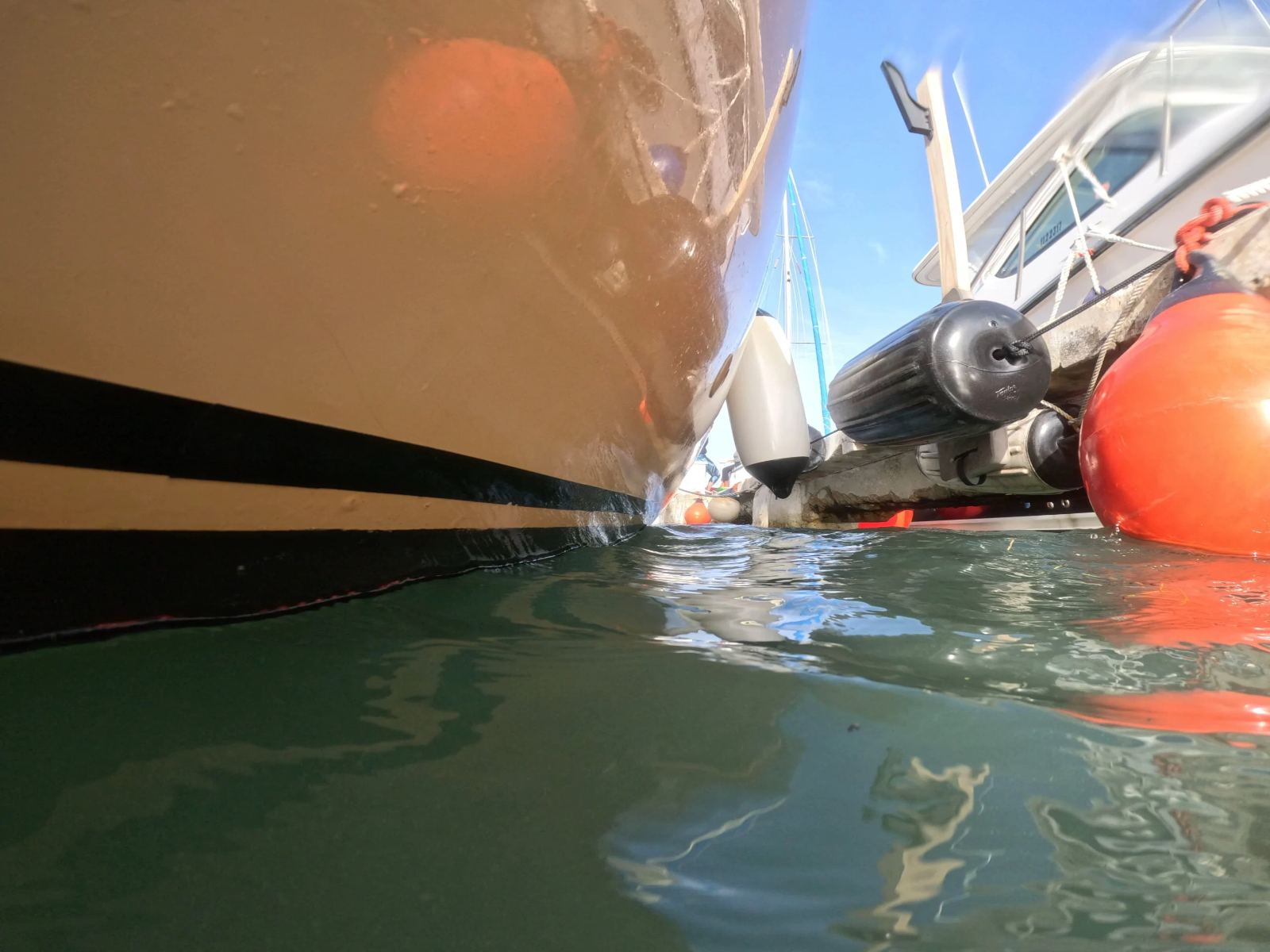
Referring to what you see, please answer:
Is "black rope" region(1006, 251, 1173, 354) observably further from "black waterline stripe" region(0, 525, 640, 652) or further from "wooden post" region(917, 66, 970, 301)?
"black waterline stripe" region(0, 525, 640, 652)

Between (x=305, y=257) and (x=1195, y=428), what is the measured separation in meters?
2.32

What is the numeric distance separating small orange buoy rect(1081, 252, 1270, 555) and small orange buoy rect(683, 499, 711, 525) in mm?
8532

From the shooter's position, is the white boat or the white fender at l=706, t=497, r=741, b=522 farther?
the white fender at l=706, t=497, r=741, b=522

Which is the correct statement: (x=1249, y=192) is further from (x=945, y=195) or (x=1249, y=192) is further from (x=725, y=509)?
Answer: (x=725, y=509)

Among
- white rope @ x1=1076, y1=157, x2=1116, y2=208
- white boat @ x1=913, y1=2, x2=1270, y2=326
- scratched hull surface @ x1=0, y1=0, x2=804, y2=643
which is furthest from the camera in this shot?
Result: white rope @ x1=1076, y1=157, x2=1116, y2=208

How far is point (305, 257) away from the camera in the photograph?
2.70ft

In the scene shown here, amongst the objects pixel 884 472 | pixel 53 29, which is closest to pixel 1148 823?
pixel 53 29

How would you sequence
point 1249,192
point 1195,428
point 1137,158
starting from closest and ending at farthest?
point 1195,428
point 1249,192
point 1137,158

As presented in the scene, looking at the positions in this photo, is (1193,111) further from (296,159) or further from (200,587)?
(200,587)

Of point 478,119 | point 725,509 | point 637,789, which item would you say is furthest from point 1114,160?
point 637,789

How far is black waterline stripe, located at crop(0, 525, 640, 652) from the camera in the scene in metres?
0.79

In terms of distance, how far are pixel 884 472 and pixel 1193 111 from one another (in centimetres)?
328

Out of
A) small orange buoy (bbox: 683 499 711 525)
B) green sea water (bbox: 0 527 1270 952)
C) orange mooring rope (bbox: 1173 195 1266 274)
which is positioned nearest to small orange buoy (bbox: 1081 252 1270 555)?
orange mooring rope (bbox: 1173 195 1266 274)

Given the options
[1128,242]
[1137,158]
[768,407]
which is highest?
[1137,158]
